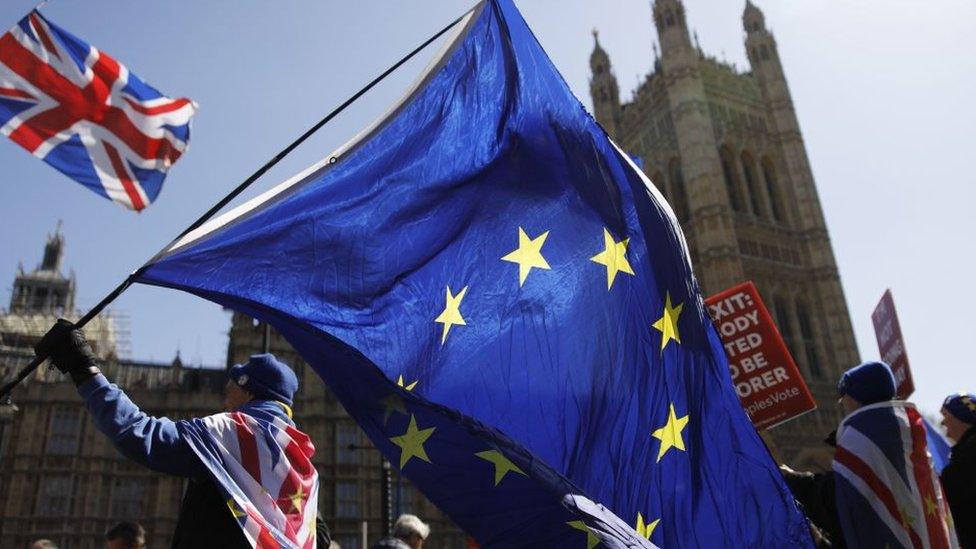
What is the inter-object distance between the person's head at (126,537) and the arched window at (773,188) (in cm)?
4714

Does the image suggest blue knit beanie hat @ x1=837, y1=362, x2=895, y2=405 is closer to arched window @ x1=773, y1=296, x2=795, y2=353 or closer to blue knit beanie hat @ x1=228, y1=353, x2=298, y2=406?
blue knit beanie hat @ x1=228, y1=353, x2=298, y2=406

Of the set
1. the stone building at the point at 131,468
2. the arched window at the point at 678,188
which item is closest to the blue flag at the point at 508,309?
the stone building at the point at 131,468

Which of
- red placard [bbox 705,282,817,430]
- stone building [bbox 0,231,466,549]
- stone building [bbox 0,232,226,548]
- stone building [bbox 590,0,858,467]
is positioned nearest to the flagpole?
red placard [bbox 705,282,817,430]

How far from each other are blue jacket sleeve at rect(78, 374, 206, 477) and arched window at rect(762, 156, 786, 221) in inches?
1933

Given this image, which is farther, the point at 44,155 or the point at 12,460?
the point at 12,460

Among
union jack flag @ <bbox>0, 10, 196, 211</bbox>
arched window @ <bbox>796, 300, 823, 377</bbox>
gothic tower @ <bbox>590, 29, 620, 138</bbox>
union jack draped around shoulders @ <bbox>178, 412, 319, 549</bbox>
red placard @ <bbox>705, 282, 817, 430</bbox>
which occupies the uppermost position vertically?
gothic tower @ <bbox>590, 29, 620, 138</bbox>

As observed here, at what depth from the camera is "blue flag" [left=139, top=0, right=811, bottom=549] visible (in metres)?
3.45

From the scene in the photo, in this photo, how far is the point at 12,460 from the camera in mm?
25719

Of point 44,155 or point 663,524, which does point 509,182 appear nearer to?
point 663,524

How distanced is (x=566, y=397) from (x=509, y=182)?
1162mm

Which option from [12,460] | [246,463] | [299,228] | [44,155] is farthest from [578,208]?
[12,460]

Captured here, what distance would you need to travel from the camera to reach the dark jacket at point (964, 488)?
4.43 meters

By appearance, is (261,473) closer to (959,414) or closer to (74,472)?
(959,414)

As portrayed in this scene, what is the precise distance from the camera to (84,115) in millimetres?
7320
